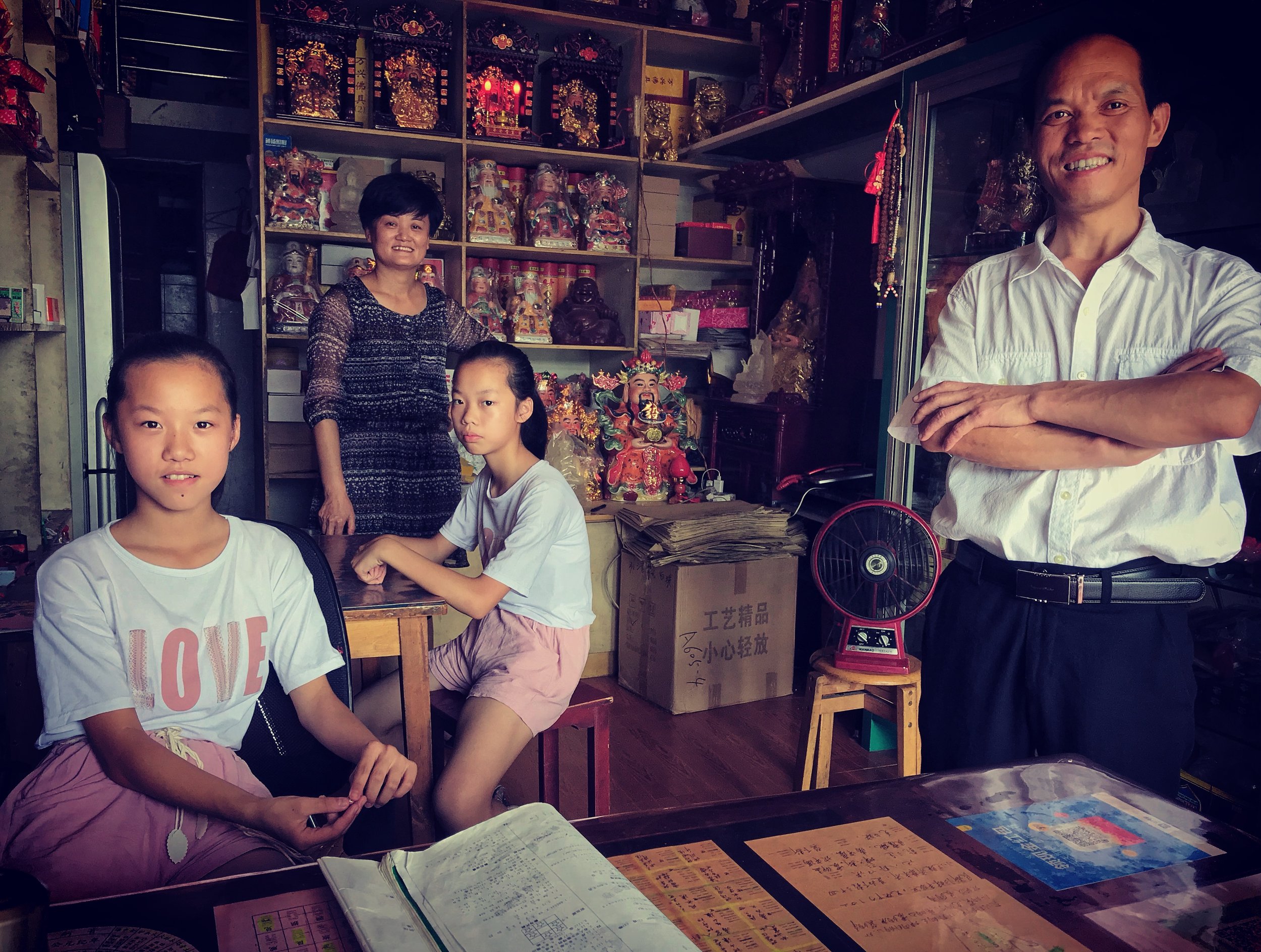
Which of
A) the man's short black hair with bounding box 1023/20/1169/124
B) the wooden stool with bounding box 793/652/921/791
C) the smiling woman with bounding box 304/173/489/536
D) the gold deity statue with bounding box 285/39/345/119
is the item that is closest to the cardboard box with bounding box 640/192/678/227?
the gold deity statue with bounding box 285/39/345/119

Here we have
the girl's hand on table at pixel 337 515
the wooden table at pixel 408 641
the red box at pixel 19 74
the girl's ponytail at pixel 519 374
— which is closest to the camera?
the wooden table at pixel 408 641

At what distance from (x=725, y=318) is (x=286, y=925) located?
3351 millimetres

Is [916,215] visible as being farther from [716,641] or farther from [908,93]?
[716,641]

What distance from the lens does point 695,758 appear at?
2768 mm

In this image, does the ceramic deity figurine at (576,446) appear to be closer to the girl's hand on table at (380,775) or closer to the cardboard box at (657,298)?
the cardboard box at (657,298)

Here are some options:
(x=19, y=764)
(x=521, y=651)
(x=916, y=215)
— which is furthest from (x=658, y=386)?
(x=19, y=764)

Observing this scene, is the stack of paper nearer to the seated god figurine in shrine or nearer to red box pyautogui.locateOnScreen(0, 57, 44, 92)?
the seated god figurine in shrine

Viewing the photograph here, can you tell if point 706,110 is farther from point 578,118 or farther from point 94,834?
point 94,834

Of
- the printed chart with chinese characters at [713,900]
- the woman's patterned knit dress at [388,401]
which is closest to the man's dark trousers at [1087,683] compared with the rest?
the printed chart with chinese characters at [713,900]

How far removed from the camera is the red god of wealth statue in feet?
11.7

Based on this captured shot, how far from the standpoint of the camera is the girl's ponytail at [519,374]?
182 centimetres

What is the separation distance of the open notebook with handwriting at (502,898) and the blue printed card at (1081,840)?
0.35 m

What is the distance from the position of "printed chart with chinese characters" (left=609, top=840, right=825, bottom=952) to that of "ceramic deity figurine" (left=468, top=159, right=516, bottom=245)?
120 inches

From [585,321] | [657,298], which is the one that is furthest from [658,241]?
[585,321]
